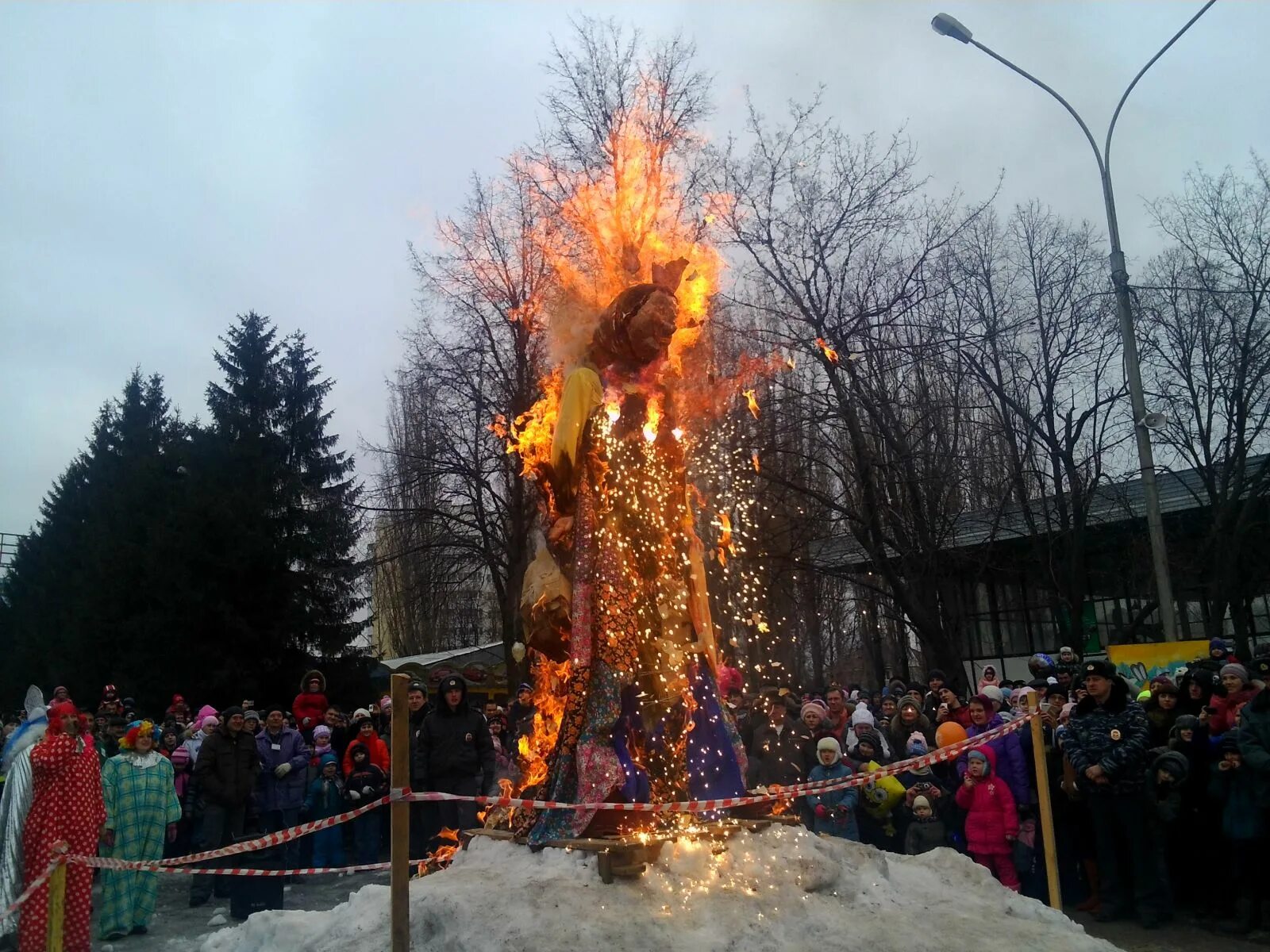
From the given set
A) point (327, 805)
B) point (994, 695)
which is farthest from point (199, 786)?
point (994, 695)

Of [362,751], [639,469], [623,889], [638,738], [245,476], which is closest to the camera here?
[623,889]

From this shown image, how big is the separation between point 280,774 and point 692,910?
7260mm

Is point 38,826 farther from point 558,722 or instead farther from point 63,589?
point 63,589

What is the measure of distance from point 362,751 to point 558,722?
547 cm

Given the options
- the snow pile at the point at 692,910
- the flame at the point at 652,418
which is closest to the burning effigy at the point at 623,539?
the flame at the point at 652,418

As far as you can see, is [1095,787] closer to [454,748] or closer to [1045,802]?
[1045,802]

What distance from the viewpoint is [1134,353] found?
1284 cm

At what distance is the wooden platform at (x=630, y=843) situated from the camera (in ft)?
18.3

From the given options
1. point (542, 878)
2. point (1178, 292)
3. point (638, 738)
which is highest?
point (1178, 292)

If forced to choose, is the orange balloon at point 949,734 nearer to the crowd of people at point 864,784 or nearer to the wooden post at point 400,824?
the crowd of people at point 864,784

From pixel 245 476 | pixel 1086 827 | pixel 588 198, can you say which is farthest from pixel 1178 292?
pixel 245 476

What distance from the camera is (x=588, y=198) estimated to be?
761cm

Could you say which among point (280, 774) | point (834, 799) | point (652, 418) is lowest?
point (834, 799)

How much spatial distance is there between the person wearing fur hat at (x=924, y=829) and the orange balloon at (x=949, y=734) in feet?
1.92
